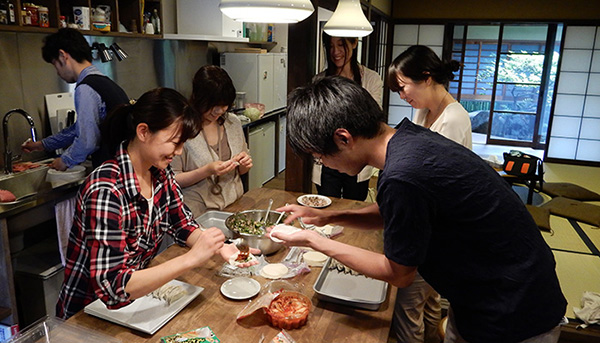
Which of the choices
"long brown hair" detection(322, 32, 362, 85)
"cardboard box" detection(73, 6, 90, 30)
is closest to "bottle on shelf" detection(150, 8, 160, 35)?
"cardboard box" detection(73, 6, 90, 30)

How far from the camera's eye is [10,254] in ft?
7.80

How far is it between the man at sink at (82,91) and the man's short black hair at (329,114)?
1.94 metres

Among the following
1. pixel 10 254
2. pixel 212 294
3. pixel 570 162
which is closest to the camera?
pixel 212 294

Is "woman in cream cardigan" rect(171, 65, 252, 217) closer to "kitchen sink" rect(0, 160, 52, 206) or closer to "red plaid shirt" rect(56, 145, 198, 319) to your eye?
"red plaid shirt" rect(56, 145, 198, 319)

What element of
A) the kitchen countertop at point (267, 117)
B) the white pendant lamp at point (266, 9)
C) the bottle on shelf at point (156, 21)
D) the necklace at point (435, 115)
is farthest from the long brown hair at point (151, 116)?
the kitchen countertop at point (267, 117)

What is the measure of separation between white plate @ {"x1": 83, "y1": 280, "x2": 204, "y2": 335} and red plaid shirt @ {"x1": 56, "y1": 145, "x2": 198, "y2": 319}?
0.13 feet

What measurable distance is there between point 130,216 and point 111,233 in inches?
4.9

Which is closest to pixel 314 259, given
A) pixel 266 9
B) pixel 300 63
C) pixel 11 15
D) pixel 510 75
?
pixel 266 9

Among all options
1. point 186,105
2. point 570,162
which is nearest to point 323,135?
point 186,105

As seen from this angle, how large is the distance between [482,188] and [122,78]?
A: 11.7 ft

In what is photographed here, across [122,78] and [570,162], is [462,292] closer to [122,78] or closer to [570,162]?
[122,78]

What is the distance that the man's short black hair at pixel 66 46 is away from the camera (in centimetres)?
281

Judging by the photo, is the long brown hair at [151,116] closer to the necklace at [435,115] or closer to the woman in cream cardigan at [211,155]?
the woman in cream cardigan at [211,155]

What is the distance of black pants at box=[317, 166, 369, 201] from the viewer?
2.77 metres
